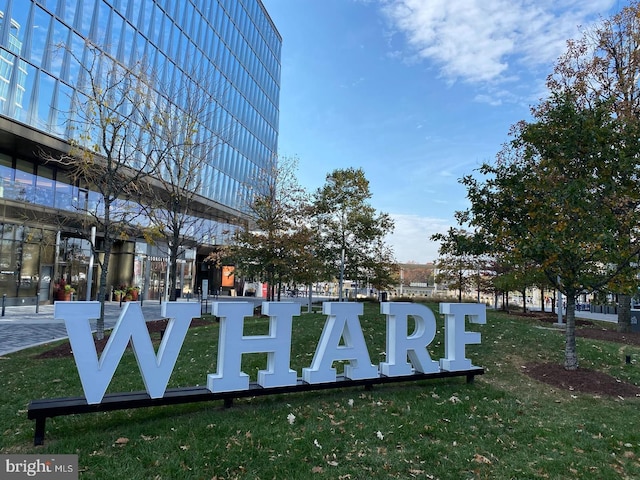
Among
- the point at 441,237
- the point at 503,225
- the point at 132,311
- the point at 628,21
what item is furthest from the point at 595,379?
the point at 628,21

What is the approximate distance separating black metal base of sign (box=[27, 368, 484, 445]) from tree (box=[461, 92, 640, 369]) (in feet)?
13.0

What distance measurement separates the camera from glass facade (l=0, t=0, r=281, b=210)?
18594mm

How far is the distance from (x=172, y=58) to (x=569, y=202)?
28588 millimetres

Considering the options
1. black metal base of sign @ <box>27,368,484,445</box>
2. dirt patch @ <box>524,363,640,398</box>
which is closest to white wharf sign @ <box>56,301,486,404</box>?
black metal base of sign @ <box>27,368,484,445</box>

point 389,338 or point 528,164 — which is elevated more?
point 528,164

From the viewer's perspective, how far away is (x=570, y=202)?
8195 mm

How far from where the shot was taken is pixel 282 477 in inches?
157

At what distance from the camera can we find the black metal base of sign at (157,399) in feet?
14.5

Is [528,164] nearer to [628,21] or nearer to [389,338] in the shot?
[389,338]

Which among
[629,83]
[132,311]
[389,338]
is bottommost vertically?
[389,338]

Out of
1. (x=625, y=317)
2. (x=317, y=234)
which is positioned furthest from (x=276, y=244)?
(x=625, y=317)

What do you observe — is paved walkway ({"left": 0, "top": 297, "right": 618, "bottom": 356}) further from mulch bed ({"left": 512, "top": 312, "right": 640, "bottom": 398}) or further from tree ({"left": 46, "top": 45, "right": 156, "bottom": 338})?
mulch bed ({"left": 512, "top": 312, "right": 640, "bottom": 398})

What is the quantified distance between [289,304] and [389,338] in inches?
78.0

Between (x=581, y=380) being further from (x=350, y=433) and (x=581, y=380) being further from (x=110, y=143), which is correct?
(x=110, y=143)
